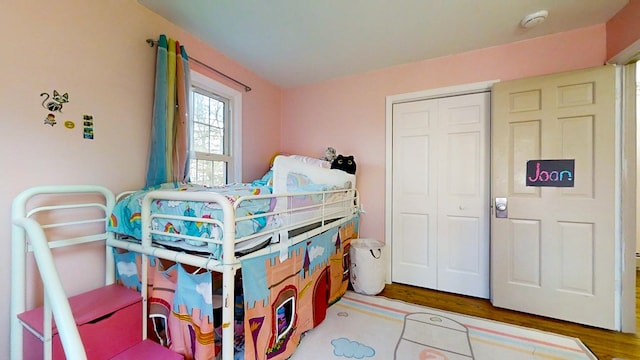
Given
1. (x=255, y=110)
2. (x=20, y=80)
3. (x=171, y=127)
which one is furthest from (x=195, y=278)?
(x=255, y=110)

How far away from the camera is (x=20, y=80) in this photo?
4.21ft

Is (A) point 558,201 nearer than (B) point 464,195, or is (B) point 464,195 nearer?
(A) point 558,201

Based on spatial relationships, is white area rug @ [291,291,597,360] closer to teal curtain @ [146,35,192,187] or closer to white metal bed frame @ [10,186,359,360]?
white metal bed frame @ [10,186,359,360]

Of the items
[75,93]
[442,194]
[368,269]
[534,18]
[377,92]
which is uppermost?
[534,18]

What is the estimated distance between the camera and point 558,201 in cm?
202

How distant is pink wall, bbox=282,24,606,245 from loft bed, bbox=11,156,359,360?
1.18m

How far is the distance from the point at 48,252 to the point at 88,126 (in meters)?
1.00

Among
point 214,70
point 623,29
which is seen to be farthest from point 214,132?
point 623,29

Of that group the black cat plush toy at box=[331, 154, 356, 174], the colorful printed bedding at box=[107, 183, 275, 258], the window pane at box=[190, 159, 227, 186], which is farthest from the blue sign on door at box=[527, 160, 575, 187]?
the window pane at box=[190, 159, 227, 186]

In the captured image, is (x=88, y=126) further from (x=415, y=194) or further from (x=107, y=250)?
(x=415, y=194)

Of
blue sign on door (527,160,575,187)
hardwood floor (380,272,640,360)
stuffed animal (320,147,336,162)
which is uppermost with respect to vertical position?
stuffed animal (320,147,336,162)

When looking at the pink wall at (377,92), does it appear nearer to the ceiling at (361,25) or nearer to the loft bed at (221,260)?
the ceiling at (361,25)

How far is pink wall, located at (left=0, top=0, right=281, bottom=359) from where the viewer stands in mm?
1259

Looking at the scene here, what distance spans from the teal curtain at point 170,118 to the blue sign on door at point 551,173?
2.75 metres
